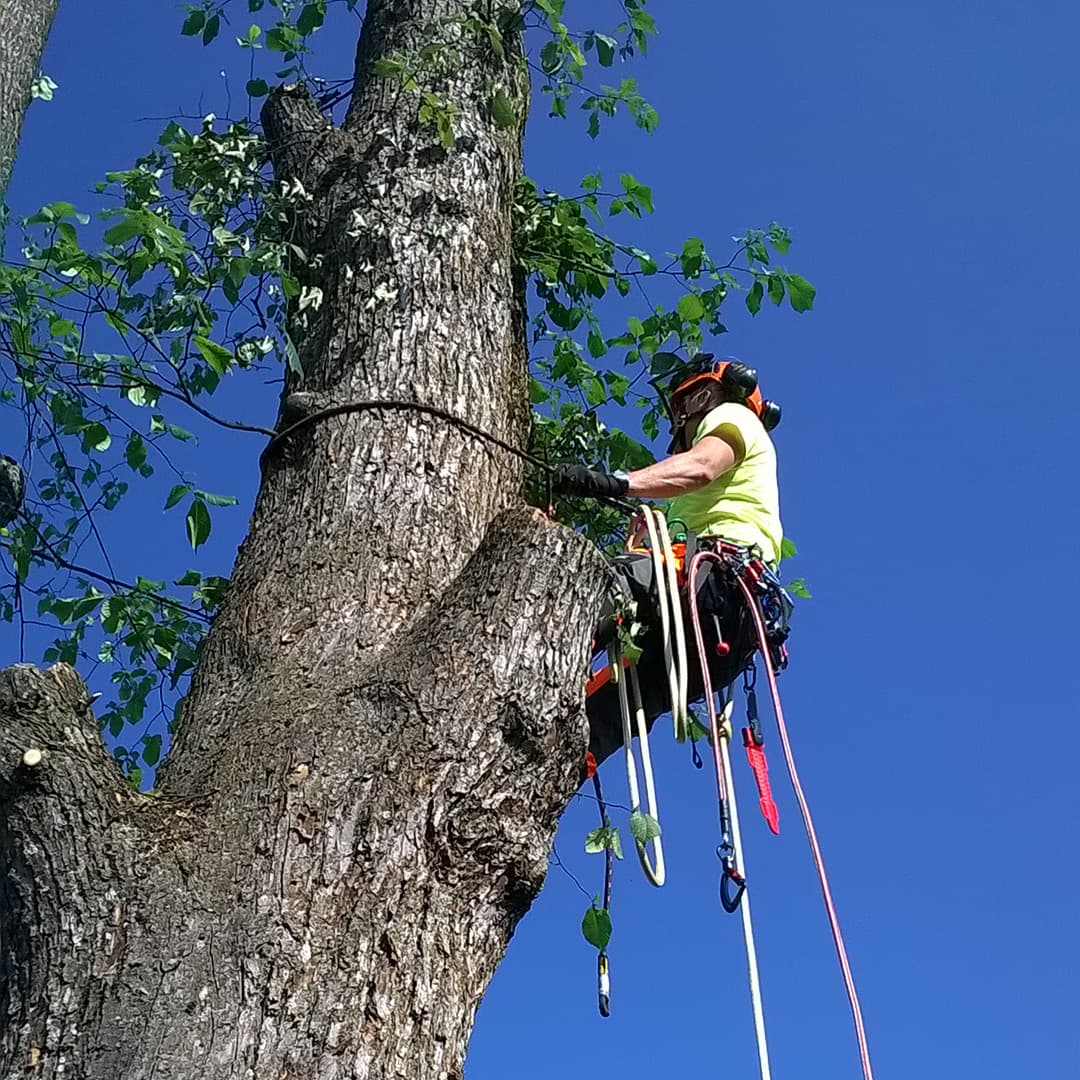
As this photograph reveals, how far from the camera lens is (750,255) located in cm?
467

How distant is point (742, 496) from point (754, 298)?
1.37 metres

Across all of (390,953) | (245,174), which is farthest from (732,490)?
(390,953)

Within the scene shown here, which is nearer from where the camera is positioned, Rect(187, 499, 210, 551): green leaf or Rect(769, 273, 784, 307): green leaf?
Rect(187, 499, 210, 551): green leaf

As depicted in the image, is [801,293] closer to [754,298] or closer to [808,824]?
[754,298]

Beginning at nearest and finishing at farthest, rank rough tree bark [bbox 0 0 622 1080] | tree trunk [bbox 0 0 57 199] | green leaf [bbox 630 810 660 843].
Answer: rough tree bark [bbox 0 0 622 1080]
green leaf [bbox 630 810 660 843]
tree trunk [bbox 0 0 57 199]

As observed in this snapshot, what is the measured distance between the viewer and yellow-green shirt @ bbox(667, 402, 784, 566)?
3439 mm

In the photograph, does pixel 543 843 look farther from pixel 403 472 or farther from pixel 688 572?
pixel 688 572

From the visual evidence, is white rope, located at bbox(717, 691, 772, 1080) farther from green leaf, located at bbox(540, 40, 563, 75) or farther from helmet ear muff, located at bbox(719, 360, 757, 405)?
green leaf, located at bbox(540, 40, 563, 75)

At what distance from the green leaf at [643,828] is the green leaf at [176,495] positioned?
1.36m

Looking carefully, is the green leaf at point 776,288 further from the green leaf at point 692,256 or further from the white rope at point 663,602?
the white rope at point 663,602

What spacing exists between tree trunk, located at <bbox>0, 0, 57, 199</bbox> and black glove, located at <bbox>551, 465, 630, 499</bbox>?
1.35 m

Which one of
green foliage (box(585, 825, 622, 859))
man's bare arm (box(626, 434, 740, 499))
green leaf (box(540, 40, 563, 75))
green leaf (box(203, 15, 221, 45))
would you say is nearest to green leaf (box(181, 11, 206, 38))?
green leaf (box(203, 15, 221, 45))

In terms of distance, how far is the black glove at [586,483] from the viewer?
3.11 m

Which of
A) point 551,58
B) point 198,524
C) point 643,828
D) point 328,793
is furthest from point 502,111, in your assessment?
point 328,793
